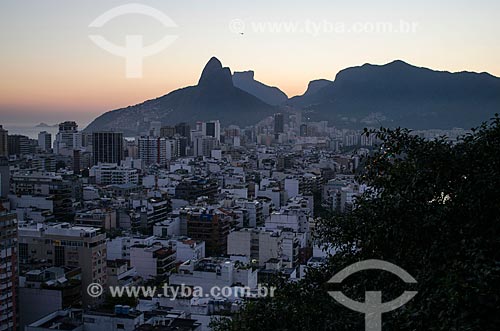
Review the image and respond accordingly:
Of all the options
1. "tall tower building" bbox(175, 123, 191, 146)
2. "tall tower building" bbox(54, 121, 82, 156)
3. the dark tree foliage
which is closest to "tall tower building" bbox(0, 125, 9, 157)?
"tall tower building" bbox(54, 121, 82, 156)

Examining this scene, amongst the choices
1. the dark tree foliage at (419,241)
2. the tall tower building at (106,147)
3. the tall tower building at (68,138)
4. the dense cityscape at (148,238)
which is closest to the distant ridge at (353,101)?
the tall tower building at (68,138)

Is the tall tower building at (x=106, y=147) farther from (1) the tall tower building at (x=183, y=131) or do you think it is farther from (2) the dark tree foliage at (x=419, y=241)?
(2) the dark tree foliage at (x=419, y=241)

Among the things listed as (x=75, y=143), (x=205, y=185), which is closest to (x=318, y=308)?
(x=205, y=185)

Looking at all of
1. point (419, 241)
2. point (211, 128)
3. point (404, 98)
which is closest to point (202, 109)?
point (211, 128)

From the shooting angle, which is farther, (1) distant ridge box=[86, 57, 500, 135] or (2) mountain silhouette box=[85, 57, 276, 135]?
(2) mountain silhouette box=[85, 57, 276, 135]

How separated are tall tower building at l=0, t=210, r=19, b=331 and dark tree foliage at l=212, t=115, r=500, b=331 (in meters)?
4.39

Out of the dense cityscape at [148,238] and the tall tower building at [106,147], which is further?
the tall tower building at [106,147]

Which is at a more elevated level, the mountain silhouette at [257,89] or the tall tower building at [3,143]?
the mountain silhouette at [257,89]

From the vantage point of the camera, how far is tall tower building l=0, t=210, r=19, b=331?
619cm

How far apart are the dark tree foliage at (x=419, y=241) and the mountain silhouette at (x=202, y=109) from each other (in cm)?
5354

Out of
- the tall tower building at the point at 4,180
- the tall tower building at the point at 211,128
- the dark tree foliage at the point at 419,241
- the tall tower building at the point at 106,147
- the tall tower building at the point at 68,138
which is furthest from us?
the tall tower building at the point at 211,128

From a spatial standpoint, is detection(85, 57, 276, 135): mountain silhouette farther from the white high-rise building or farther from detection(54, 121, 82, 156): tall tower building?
the white high-rise building

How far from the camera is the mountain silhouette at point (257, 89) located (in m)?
77.6

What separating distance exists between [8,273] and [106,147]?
20.3 meters
